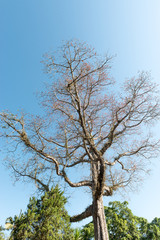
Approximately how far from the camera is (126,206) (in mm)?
17844

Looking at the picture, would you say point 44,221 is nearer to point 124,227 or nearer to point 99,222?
point 99,222

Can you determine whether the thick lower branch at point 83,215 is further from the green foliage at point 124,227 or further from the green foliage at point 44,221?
the green foliage at point 124,227

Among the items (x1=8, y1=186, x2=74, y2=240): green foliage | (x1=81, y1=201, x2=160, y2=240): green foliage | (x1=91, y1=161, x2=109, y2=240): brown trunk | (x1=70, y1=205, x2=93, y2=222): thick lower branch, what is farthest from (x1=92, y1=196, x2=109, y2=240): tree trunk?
(x1=81, y1=201, x2=160, y2=240): green foliage

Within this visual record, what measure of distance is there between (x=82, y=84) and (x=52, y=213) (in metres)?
5.26

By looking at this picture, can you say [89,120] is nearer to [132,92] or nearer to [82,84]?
[82,84]

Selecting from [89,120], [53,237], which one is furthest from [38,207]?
[89,120]

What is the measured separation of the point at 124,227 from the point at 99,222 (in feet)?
43.0

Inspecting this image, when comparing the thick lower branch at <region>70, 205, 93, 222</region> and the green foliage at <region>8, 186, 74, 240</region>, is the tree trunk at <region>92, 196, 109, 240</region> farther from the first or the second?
the green foliage at <region>8, 186, 74, 240</region>

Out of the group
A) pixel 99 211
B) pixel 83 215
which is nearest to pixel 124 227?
pixel 83 215

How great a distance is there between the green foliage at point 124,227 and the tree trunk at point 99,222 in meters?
12.3

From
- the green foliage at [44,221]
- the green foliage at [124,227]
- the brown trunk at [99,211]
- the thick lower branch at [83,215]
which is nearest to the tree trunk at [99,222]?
the brown trunk at [99,211]

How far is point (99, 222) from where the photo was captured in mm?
5527

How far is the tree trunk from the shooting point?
521cm

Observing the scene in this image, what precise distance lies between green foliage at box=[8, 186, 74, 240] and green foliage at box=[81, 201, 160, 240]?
45.7 ft
